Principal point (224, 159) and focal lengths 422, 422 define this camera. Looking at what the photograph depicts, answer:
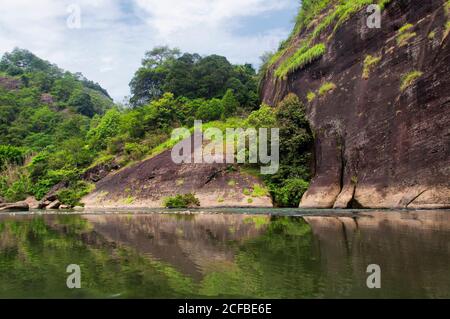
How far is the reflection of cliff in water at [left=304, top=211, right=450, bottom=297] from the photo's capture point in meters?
6.28

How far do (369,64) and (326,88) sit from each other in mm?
4672

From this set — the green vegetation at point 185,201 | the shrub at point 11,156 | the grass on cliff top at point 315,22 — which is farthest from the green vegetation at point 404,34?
the shrub at point 11,156

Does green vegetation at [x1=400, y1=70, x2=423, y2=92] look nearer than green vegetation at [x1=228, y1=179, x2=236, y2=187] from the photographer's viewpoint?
Yes

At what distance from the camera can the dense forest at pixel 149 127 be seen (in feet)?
108

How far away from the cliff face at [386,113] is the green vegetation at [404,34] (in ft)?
0.24

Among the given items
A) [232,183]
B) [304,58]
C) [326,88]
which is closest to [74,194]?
[232,183]

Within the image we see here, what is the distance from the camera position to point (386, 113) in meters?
24.2

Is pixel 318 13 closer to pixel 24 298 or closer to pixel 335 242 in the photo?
pixel 335 242

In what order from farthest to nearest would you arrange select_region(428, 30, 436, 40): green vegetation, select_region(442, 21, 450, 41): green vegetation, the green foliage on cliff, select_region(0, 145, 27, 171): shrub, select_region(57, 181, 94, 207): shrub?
select_region(0, 145, 27, 171): shrub → select_region(57, 181, 94, 207): shrub → the green foliage on cliff → select_region(428, 30, 436, 40): green vegetation → select_region(442, 21, 450, 41): green vegetation

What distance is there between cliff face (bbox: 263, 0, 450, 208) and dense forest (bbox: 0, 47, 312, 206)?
2209mm

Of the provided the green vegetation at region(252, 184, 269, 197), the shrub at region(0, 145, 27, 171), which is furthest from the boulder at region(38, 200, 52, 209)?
the green vegetation at region(252, 184, 269, 197)

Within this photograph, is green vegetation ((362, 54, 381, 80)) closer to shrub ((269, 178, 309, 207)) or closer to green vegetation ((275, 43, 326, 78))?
green vegetation ((275, 43, 326, 78))
